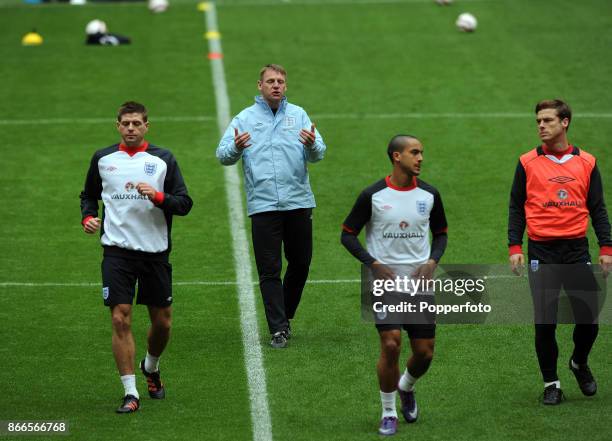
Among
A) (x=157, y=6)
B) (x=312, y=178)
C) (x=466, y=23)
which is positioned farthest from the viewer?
(x=157, y=6)

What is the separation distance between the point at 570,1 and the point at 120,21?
887cm

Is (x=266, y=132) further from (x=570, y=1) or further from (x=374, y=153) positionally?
(x=570, y=1)

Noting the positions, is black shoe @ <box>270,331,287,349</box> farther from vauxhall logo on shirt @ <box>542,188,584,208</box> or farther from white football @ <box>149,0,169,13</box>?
white football @ <box>149,0,169,13</box>

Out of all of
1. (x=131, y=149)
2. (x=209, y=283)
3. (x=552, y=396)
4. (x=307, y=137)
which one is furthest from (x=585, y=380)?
(x=209, y=283)

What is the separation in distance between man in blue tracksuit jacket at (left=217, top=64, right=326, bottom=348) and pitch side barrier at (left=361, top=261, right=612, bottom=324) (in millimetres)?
849

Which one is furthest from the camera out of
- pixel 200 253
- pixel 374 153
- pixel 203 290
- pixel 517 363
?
pixel 374 153

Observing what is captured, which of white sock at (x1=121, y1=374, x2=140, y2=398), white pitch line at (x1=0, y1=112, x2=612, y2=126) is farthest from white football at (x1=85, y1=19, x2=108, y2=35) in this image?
white sock at (x1=121, y1=374, x2=140, y2=398)

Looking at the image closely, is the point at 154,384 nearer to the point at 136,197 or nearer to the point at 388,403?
the point at 136,197

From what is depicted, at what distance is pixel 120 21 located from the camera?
2422 cm

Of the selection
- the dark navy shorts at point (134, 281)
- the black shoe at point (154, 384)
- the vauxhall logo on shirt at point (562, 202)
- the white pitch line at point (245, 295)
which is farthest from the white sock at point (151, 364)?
the vauxhall logo on shirt at point (562, 202)

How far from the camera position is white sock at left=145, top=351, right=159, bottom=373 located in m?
9.12

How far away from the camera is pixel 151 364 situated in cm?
912

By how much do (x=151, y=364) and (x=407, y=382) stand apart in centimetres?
190

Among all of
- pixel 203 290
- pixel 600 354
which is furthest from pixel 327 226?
pixel 600 354
